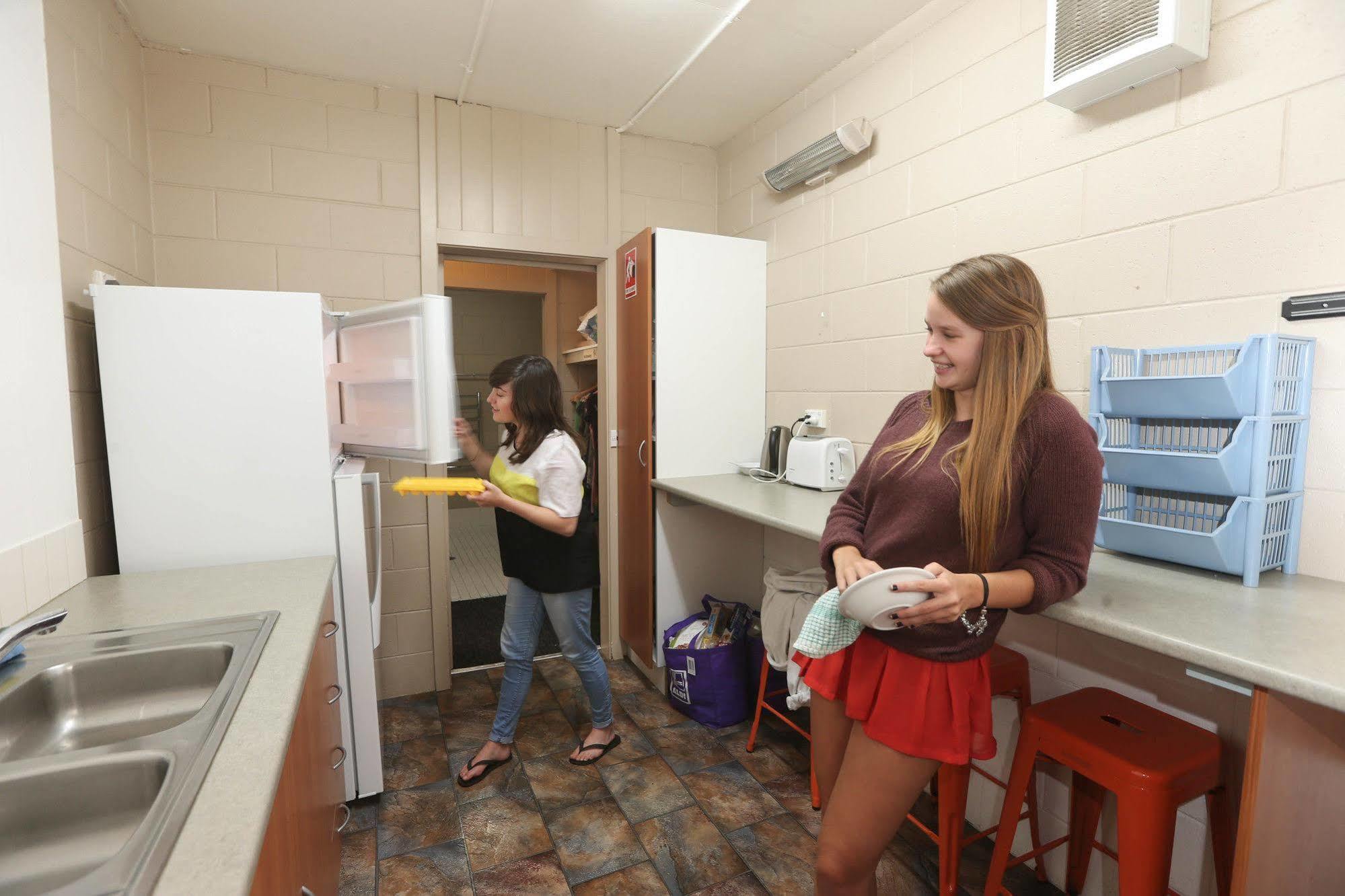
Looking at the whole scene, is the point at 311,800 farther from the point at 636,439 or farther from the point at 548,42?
the point at 548,42

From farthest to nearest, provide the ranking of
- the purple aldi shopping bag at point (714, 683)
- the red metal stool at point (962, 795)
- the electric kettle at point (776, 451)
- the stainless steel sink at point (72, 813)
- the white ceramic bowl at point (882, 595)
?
the electric kettle at point (776, 451), the purple aldi shopping bag at point (714, 683), the red metal stool at point (962, 795), the white ceramic bowl at point (882, 595), the stainless steel sink at point (72, 813)

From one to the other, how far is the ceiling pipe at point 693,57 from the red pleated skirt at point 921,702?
2.04 metres

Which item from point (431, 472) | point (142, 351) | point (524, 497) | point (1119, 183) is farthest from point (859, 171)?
point (142, 351)

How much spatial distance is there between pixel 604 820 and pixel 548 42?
267cm

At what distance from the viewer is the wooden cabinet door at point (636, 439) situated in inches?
114

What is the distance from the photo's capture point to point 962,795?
1701 millimetres

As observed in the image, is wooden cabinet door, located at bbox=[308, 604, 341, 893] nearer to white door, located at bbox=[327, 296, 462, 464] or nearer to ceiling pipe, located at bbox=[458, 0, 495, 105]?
white door, located at bbox=[327, 296, 462, 464]

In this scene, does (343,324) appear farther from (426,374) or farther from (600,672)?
(600,672)

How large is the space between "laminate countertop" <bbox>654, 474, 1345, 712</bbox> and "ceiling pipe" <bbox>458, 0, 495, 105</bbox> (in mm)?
2385

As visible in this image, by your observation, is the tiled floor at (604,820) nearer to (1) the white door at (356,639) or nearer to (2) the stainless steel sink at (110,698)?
(1) the white door at (356,639)

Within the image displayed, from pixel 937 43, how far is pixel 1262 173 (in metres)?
1.13

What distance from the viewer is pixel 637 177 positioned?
3273 mm

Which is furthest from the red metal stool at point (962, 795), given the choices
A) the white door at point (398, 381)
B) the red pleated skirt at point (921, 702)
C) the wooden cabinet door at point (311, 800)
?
the white door at point (398, 381)

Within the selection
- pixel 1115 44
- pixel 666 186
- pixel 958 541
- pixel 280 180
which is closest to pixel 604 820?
pixel 958 541
